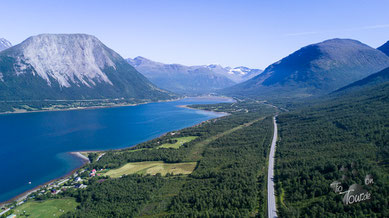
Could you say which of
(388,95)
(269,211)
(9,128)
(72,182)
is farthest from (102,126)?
(388,95)

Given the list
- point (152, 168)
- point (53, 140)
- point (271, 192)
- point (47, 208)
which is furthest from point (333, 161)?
point (53, 140)

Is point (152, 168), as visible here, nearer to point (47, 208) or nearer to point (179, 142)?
point (179, 142)

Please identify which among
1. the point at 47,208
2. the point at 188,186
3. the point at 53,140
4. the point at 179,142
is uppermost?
the point at 53,140

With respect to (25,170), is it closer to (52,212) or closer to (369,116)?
(52,212)

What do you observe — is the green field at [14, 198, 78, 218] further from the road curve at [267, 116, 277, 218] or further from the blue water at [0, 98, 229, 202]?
the road curve at [267, 116, 277, 218]

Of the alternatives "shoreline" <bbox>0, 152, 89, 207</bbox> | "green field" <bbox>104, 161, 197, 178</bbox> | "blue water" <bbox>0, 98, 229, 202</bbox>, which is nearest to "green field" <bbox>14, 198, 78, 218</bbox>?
"shoreline" <bbox>0, 152, 89, 207</bbox>

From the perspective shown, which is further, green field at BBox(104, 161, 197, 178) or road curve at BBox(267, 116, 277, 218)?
green field at BBox(104, 161, 197, 178)
